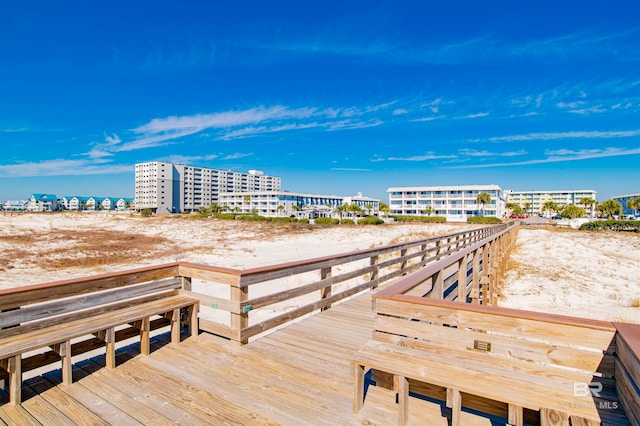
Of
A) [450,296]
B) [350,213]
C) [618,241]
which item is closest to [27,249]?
[450,296]

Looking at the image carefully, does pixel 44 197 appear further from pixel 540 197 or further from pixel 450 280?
pixel 540 197

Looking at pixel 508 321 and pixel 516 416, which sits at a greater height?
pixel 508 321

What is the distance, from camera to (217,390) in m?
3.14

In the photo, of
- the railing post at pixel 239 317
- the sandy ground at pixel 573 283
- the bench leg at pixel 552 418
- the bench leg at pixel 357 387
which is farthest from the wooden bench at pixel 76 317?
the sandy ground at pixel 573 283

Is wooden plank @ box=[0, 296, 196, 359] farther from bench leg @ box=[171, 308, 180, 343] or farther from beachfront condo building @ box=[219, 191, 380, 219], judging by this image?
beachfront condo building @ box=[219, 191, 380, 219]

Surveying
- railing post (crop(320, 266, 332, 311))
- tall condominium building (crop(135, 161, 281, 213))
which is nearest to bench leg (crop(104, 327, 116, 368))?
railing post (crop(320, 266, 332, 311))

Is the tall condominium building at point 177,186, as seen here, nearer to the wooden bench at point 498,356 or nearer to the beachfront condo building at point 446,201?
the beachfront condo building at point 446,201

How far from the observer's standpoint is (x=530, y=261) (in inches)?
707

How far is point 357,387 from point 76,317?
2.74 metres

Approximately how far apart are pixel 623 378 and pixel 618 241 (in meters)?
34.9

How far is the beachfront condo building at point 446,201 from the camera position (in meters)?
71.5

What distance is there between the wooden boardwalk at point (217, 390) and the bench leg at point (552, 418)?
0.69 meters

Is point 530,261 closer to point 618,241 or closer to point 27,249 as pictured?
point 618,241

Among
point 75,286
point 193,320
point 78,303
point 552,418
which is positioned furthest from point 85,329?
point 552,418
